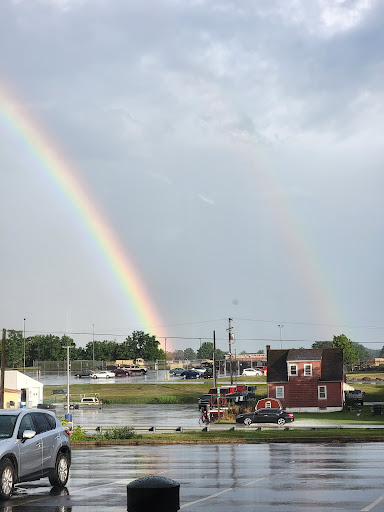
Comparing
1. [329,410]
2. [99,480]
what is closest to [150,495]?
[99,480]

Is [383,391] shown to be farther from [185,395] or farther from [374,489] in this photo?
[374,489]

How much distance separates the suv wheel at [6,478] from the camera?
50.0 ft

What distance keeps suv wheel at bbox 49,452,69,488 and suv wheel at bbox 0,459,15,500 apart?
1.94 metres

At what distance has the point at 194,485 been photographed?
58.1 ft

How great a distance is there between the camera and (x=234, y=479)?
739 inches

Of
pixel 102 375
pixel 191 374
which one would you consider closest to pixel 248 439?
pixel 102 375

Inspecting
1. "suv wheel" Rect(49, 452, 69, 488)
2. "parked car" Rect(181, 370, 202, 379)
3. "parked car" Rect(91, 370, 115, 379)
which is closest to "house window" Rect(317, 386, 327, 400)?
"parked car" Rect(181, 370, 202, 379)

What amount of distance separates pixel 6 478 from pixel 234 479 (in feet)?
19.8

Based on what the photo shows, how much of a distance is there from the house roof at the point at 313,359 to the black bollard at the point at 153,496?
249 ft

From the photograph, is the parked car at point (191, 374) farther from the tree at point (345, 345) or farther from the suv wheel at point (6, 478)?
the suv wheel at point (6, 478)

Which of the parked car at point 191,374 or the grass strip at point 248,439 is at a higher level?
the grass strip at point 248,439

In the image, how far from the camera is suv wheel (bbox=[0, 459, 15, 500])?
50.0 feet

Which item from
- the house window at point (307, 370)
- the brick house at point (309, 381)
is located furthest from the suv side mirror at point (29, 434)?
the house window at point (307, 370)

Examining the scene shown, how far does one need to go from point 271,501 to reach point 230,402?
193 feet
